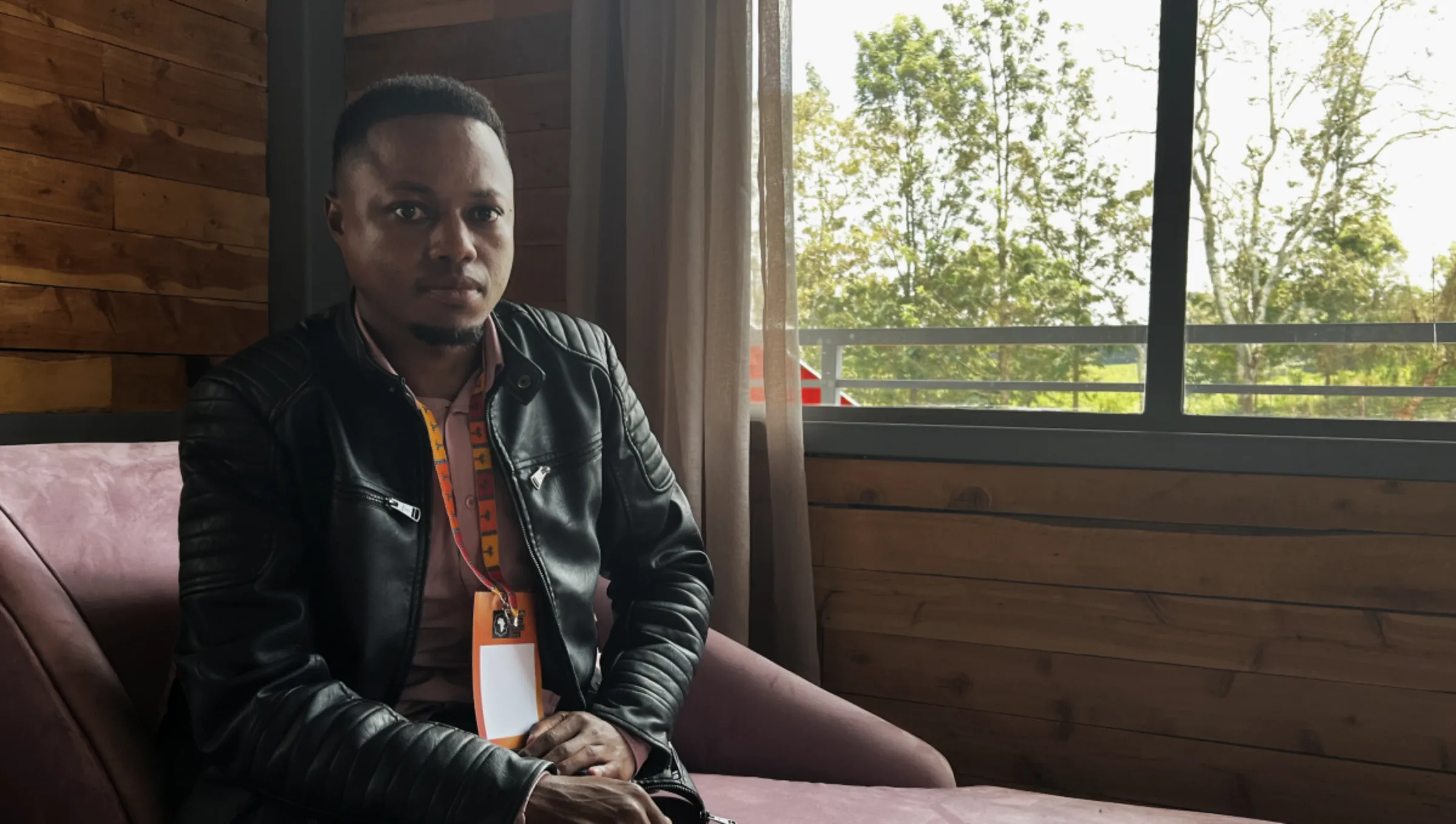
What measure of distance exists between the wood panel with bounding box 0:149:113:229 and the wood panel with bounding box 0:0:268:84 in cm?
27

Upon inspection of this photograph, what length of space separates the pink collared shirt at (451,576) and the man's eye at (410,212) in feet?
0.39

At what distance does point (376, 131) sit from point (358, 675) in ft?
1.75

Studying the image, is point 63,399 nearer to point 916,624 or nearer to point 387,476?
point 387,476

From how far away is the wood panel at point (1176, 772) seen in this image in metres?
1.77

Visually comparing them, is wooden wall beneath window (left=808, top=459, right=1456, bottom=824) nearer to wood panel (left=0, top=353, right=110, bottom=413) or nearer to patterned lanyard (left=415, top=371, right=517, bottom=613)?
patterned lanyard (left=415, top=371, right=517, bottom=613)

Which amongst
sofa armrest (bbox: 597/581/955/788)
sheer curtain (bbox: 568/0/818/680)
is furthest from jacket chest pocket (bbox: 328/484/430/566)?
sheer curtain (bbox: 568/0/818/680)

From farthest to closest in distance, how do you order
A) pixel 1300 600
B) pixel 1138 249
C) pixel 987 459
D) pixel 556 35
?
pixel 556 35 → pixel 1138 249 → pixel 987 459 → pixel 1300 600

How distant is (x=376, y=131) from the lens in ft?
3.44

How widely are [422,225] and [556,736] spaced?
53 centimetres

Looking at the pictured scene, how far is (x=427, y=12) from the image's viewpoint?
251cm

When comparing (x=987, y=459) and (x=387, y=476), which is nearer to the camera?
(x=387, y=476)

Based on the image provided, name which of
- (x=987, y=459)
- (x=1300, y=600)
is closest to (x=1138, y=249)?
(x=987, y=459)

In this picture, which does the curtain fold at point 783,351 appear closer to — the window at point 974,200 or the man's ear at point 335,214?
the window at point 974,200

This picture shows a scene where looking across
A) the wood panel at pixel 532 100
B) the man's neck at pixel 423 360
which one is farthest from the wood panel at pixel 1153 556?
the man's neck at pixel 423 360
